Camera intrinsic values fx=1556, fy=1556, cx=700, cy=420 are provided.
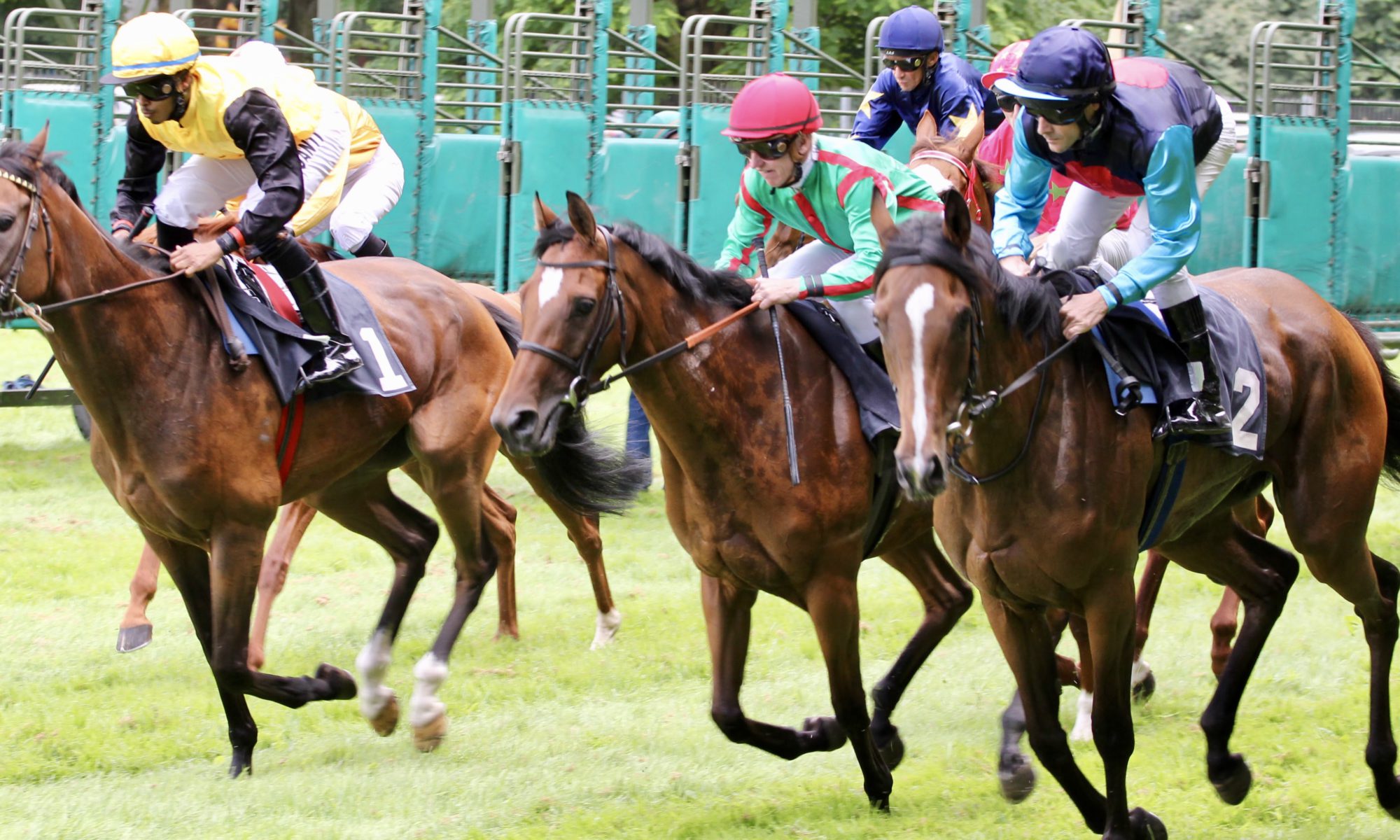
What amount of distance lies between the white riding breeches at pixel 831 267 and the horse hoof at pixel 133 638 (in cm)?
351

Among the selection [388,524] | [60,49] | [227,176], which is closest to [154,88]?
[227,176]

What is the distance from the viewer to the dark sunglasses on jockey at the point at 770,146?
190 inches

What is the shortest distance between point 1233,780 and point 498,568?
3447mm

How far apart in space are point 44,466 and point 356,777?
253 inches

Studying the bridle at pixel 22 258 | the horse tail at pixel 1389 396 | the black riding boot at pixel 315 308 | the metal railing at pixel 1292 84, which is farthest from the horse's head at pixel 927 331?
the metal railing at pixel 1292 84

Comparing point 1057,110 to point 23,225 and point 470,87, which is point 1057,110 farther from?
point 470,87

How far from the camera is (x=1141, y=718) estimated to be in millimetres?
6148

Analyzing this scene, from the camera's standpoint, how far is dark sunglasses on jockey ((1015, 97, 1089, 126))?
425 cm

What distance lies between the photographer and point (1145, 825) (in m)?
4.48

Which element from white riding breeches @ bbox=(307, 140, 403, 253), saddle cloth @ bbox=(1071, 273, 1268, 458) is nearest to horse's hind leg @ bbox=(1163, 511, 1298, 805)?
saddle cloth @ bbox=(1071, 273, 1268, 458)

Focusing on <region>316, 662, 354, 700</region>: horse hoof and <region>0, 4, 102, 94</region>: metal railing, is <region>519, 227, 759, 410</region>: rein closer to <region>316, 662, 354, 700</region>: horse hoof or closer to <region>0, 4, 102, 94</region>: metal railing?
<region>316, 662, 354, 700</region>: horse hoof

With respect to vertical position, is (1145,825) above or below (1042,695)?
below

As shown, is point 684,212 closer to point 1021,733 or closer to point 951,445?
point 1021,733

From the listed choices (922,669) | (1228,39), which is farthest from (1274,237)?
(1228,39)
